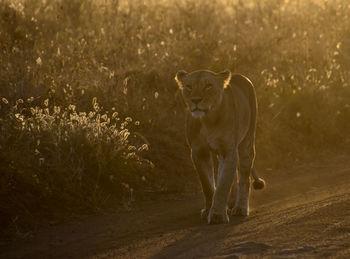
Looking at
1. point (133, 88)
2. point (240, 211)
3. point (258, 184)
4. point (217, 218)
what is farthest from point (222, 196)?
point (133, 88)

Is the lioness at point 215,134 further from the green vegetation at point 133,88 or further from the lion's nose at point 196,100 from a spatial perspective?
the green vegetation at point 133,88

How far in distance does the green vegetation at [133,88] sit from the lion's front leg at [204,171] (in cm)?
124

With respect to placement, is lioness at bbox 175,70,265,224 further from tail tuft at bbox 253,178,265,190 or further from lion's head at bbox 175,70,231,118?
tail tuft at bbox 253,178,265,190

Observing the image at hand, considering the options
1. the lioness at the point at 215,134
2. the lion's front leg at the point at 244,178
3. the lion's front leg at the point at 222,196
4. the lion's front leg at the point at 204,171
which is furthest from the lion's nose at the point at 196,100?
the lion's front leg at the point at 244,178

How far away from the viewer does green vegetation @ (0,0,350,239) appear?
7.70 meters

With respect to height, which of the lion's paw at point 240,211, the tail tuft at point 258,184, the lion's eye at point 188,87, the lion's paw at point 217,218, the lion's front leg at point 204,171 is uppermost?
the lion's eye at point 188,87

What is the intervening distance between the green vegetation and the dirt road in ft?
1.67

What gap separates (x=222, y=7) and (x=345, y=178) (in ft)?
24.2

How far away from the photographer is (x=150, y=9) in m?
13.7

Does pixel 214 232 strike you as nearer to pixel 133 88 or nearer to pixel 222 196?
pixel 222 196

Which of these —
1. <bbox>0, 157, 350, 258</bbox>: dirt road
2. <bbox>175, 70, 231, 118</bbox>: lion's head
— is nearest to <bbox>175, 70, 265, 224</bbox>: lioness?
<bbox>175, 70, 231, 118</bbox>: lion's head

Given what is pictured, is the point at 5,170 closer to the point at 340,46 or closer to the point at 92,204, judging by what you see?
the point at 92,204

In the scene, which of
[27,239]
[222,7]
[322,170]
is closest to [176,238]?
[27,239]

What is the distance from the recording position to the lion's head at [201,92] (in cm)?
653
